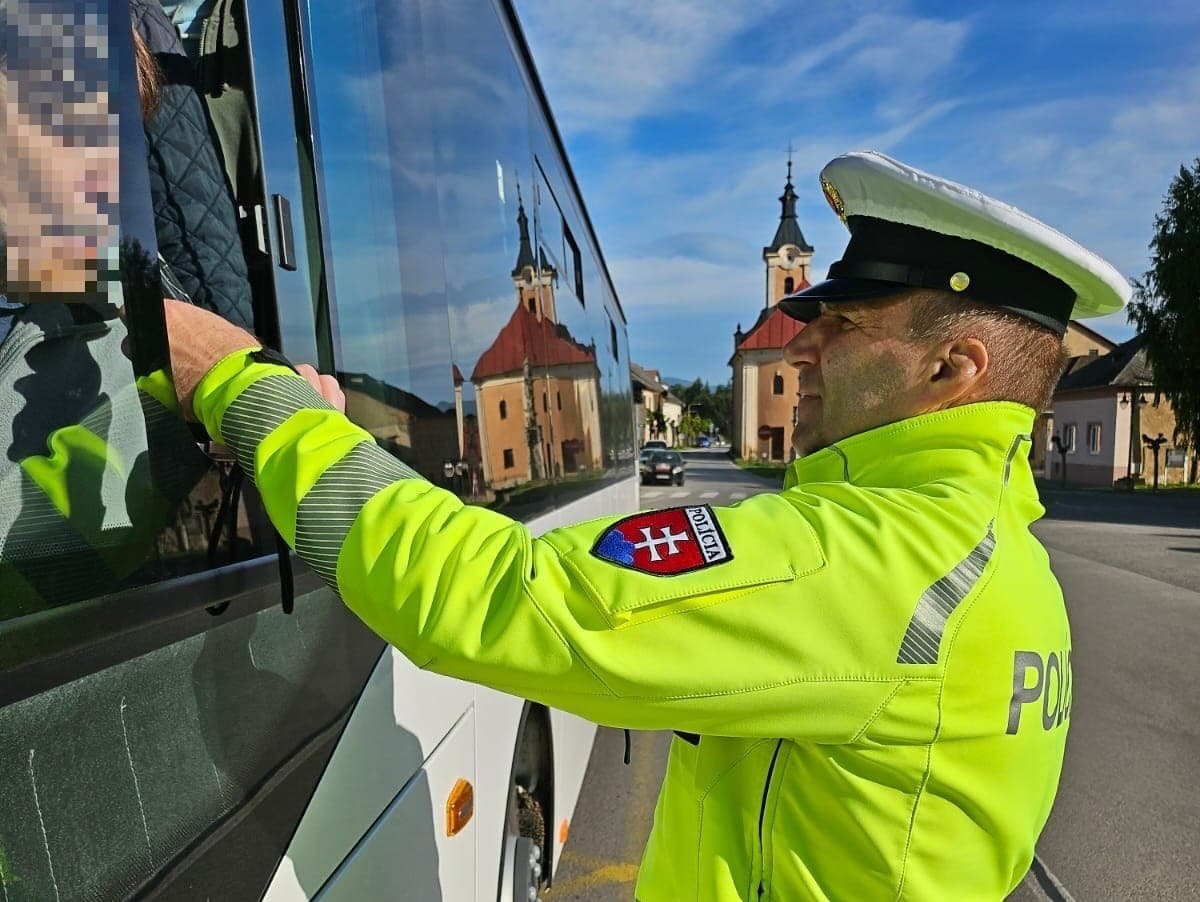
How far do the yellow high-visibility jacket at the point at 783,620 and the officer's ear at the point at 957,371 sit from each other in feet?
0.15

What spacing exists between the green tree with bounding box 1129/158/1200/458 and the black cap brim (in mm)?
27622

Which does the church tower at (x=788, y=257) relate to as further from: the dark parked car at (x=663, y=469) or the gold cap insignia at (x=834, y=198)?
the gold cap insignia at (x=834, y=198)

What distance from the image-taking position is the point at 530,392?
3.44 meters

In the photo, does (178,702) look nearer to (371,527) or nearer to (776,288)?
(371,527)

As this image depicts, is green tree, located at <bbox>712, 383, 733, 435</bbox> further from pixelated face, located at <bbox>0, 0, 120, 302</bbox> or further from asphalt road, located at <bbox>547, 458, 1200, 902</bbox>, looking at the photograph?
pixelated face, located at <bbox>0, 0, 120, 302</bbox>

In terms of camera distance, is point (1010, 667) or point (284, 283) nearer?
point (1010, 667)

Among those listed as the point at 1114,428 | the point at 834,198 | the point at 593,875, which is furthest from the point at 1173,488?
the point at 834,198

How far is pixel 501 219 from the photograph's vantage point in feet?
10.4

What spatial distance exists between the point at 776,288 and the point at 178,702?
6979cm

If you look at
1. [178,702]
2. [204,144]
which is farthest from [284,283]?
[178,702]

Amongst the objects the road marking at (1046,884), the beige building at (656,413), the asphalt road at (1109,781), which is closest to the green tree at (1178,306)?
the asphalt road at (1109,781)

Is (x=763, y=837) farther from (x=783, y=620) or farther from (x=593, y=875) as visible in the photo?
(x=593, y=875)

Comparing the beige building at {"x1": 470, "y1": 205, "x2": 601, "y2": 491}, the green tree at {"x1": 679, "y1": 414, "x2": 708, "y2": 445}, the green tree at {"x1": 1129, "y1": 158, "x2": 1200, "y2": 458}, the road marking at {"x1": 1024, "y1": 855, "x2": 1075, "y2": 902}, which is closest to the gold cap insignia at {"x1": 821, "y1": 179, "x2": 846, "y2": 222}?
the beige building at {"x1": 470, "y1": 205, "x2": 601, "y2": 491}

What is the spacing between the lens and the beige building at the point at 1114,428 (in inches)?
1240
